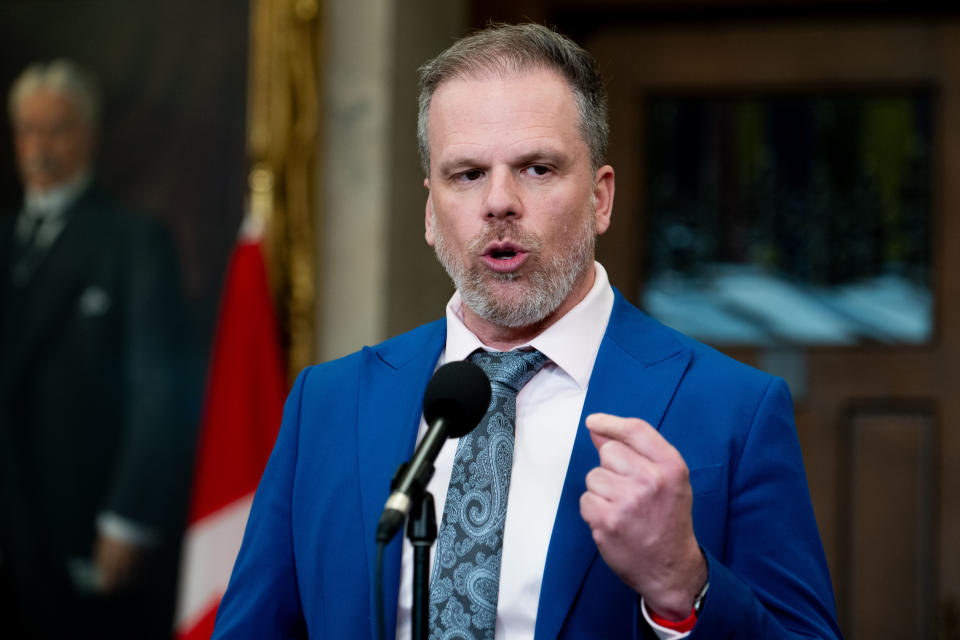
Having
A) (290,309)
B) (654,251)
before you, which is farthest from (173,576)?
(654,251)

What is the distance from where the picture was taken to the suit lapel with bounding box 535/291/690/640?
130 cm

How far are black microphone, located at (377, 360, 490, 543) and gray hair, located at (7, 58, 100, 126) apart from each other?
224 cm

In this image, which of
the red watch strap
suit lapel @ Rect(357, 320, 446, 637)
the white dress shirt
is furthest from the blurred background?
the red watch strap

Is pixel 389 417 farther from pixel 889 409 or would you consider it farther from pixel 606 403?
pixel 889 409

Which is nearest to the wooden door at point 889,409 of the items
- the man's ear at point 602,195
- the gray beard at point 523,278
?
the man's ear at point 602,195

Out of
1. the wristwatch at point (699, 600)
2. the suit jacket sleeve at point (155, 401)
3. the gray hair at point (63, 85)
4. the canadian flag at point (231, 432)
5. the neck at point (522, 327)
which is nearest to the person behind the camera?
the wristwatch at point (699, 600)

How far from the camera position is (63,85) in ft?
10.3

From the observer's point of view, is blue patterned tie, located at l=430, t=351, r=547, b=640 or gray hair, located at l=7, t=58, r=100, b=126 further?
gray hair, located at l=7, t=58, r=100, b=126

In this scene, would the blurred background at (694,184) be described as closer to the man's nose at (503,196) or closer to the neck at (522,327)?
the neck at (522,327)

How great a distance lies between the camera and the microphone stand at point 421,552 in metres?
1.07

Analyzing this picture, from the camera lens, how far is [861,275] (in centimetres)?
342

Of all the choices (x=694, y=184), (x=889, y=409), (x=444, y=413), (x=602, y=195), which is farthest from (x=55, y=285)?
(x=889, y=409)

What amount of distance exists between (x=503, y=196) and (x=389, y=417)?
33 cm

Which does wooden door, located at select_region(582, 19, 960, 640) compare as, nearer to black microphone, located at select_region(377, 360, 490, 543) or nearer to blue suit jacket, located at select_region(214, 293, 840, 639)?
blue suit jacket, located at select_region(214, 293, 840, 639)
